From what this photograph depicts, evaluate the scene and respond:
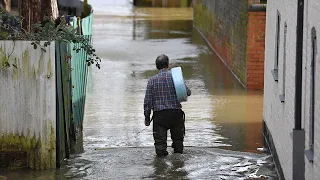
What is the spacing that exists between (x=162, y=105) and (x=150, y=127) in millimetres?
2604

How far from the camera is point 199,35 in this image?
28578 millimetres

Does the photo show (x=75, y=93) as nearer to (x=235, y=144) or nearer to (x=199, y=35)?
(x=235, y=144)

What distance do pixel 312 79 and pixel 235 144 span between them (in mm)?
5037

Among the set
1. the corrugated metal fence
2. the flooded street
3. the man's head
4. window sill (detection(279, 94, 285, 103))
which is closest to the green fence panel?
the flooded street

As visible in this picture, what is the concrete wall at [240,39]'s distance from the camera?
1753 centimetres

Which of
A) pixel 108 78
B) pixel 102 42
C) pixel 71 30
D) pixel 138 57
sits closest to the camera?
pixel 71 30

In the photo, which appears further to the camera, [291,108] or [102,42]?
[102,42]

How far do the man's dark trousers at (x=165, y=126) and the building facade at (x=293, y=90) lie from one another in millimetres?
1171

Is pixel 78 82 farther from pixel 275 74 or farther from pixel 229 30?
pixel 229 30

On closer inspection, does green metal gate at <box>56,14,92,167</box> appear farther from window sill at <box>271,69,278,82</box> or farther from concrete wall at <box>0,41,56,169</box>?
window sill at <box>271,69,278,82</box>

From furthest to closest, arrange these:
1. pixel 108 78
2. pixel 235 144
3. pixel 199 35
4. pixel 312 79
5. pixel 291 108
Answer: pixel 199 35
pixel 108 78
pixel 235 144
pixel 291 108
pixel 312 79

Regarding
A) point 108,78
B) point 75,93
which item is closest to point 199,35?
point 108,78

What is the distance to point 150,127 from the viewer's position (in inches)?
545

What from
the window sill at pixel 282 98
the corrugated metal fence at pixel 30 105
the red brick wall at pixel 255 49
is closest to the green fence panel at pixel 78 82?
the corrugated metal fence at pixel 30 105
